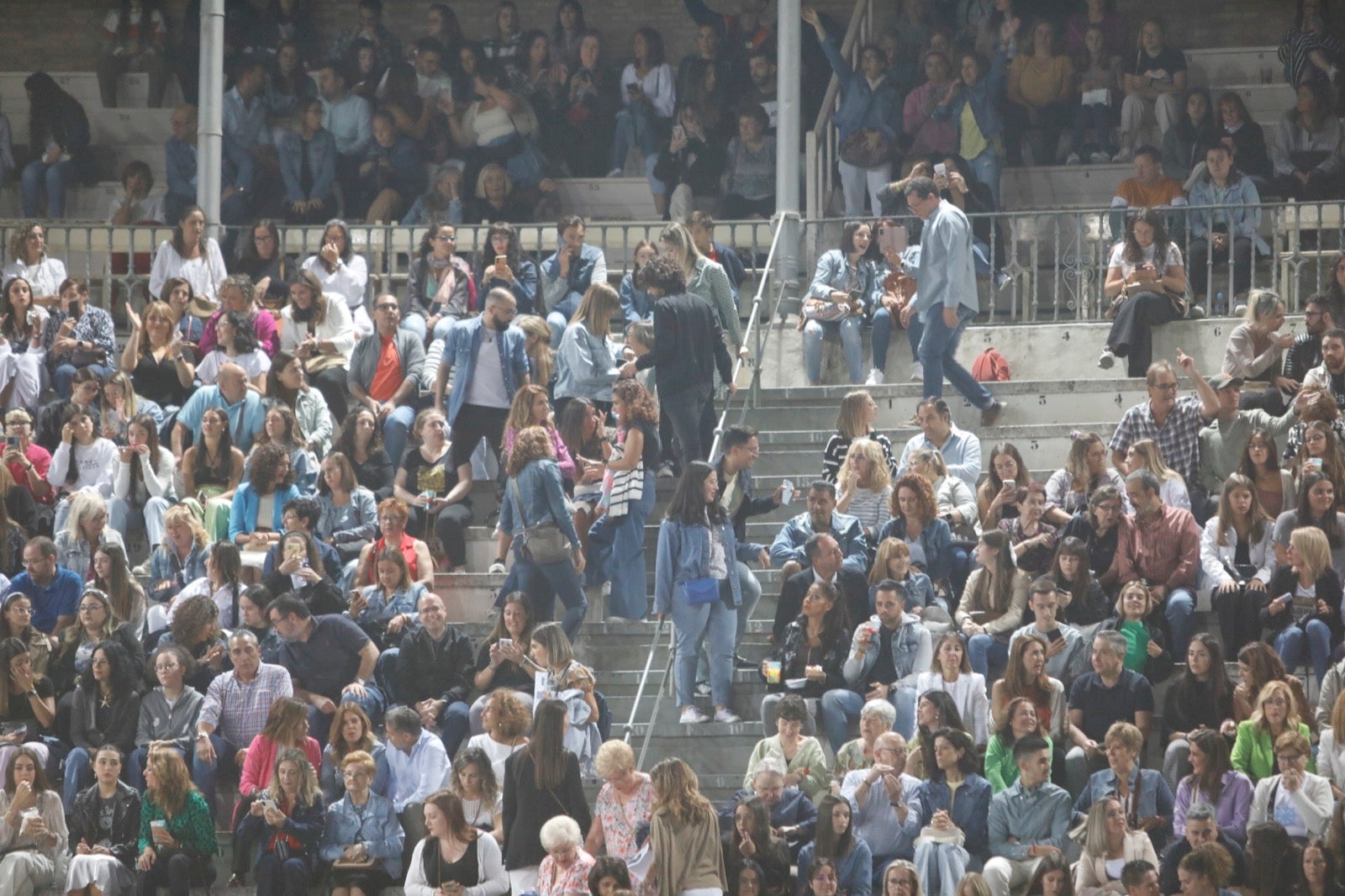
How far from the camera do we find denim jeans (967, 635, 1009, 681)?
13836mm

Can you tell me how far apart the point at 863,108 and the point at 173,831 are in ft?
28.4

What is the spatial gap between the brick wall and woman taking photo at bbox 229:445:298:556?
8.57 metres

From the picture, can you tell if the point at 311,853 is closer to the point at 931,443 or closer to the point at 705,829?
the point at 705,829

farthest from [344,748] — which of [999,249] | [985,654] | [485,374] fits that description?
[999,249]

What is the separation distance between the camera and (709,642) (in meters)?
14.2

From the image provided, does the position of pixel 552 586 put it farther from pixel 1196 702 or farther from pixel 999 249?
pixel 999 249

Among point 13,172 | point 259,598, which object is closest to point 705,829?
point 259,598

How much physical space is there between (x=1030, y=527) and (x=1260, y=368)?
2362 mm

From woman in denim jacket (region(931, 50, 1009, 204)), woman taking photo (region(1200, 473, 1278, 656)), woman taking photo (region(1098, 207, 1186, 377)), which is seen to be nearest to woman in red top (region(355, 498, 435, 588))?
woman taking photo (region(1200, 473, 1278, 656))

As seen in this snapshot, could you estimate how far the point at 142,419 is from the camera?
52.4 ft

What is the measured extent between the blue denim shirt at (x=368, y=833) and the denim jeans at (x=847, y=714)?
2.25 metres

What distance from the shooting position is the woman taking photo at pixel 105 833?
1363 cm

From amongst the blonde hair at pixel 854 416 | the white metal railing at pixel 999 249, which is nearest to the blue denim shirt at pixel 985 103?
the white metal railing at pixel 999 249

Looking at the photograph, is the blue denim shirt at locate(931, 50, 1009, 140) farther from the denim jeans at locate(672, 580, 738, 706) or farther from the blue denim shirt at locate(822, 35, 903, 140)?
the denim jeans at locate(672, 580, 738, 706)
